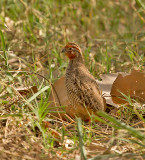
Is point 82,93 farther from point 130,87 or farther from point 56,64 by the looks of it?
point 56,64

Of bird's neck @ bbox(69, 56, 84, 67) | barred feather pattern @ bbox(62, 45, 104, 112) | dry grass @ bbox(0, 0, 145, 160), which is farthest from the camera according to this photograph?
bird's neck @ bbox(69, 56, 84, 67)

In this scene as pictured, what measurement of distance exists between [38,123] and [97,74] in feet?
6.44

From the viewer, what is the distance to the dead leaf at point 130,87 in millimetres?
3934

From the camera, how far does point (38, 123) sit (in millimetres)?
3066

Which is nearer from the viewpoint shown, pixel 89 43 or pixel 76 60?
pixel 76 60

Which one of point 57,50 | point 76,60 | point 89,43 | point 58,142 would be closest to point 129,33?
point 89,43

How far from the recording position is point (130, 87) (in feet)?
13.1

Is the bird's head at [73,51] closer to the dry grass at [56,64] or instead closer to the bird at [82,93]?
the bird at [82,93]

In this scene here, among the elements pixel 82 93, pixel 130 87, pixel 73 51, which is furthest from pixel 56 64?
pixel 130 87

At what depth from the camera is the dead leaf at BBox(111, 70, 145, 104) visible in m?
3.93

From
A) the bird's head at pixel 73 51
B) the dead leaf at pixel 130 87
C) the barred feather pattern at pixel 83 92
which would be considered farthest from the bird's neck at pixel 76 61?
the dead leaf at pixel 130 87

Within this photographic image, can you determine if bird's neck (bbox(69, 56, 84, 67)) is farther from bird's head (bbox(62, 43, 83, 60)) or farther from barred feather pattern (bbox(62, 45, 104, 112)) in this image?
barred feather pattern (bbox(62, 45, 104, 112))

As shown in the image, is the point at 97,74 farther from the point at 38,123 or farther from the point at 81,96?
the point at 38,123

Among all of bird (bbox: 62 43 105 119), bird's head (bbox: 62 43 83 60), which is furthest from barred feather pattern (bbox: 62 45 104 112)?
bird's head (bbox: 62 43 83 60)
